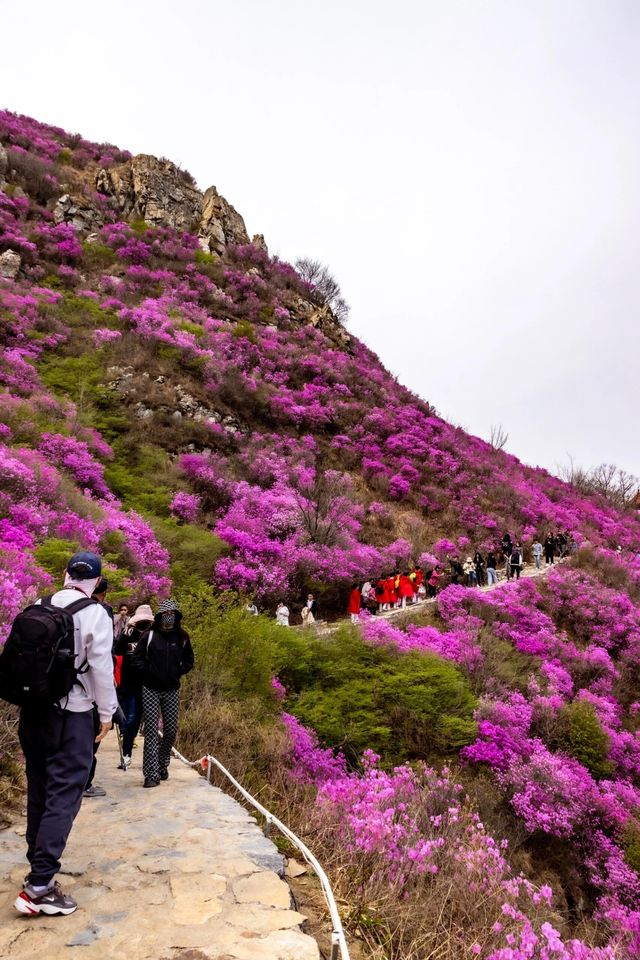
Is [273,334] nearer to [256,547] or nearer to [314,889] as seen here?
[256,547]

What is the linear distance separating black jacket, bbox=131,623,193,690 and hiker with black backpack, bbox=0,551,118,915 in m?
2.26

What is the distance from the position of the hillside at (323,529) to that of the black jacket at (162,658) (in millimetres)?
1765

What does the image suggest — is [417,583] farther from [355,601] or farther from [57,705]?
[57,705]

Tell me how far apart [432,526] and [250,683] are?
16680 mm

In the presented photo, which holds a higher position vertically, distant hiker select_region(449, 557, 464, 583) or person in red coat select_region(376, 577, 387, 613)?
distant hiker select_region(449, 557, 464, 583)

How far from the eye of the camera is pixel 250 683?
8.98 metres

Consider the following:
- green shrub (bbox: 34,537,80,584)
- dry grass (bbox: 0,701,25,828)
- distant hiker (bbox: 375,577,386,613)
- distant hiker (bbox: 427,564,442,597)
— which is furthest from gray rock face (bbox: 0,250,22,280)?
dry grass (bbox: 0,701,25,828)

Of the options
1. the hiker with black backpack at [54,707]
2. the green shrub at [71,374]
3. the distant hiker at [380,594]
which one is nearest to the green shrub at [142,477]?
the green shrub at [71,374]

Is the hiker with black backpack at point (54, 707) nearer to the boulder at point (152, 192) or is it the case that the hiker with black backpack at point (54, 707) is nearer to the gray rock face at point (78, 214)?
the gray rock face at point (78, 214)

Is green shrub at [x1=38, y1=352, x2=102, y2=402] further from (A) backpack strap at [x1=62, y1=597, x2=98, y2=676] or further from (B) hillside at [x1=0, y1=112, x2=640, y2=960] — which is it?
(A) backpack strap at [x1=62, y1=597, x2=98, y2=676]

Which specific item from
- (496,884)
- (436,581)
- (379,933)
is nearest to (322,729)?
(496,884)

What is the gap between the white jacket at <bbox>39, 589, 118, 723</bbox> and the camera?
317 centimetres

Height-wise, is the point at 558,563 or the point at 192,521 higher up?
the point at 558,563

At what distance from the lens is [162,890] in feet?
11.0
